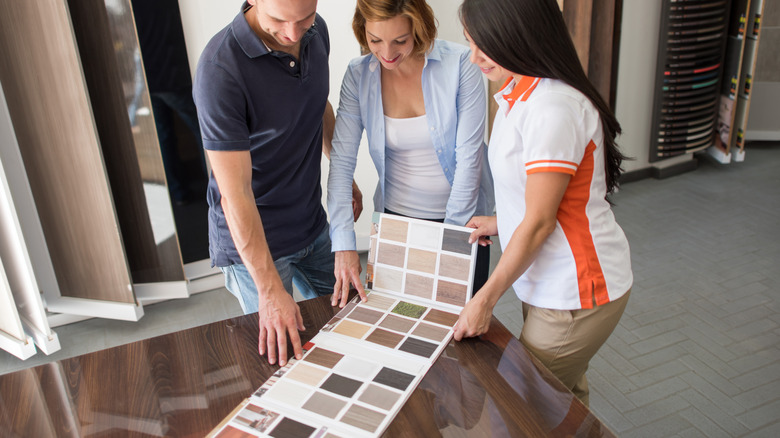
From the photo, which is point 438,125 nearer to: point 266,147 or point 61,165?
point 266,147

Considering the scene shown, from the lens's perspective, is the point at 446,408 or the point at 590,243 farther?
the point at 590,243

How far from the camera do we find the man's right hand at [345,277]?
1776mm

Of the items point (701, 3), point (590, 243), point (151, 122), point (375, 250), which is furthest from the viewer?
point (701, 3)

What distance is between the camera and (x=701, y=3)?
435 centimetres

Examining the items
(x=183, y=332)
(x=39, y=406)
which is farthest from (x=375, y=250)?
(x=39, y=406)

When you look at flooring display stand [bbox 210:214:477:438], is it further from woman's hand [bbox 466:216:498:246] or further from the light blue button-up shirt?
the light blue button-up shirt

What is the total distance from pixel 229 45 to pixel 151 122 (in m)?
1.62

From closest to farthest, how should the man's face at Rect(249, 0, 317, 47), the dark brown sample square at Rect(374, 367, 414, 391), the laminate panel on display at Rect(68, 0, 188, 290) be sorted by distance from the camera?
the dark brown sample square at Rect(374, 367, 414, 391) < the man's face at Rect(249, 0, 317, 47) < the laminate panel on display at Rect(68, 0, 188, 290)

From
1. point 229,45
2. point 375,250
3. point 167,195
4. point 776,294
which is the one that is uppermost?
point 229,45

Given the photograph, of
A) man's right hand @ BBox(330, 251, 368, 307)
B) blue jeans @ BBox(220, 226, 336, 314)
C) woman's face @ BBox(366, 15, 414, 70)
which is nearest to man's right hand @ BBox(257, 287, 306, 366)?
man's right hand @ BBox(330, 251, 368, 307)

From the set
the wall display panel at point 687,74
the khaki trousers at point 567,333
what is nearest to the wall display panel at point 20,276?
the khaki trousers at point 567,333

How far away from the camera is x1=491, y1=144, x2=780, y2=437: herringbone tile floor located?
2.58m

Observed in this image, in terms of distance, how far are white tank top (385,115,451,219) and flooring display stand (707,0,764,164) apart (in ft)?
12.2

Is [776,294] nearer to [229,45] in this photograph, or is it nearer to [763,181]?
[763,181]
